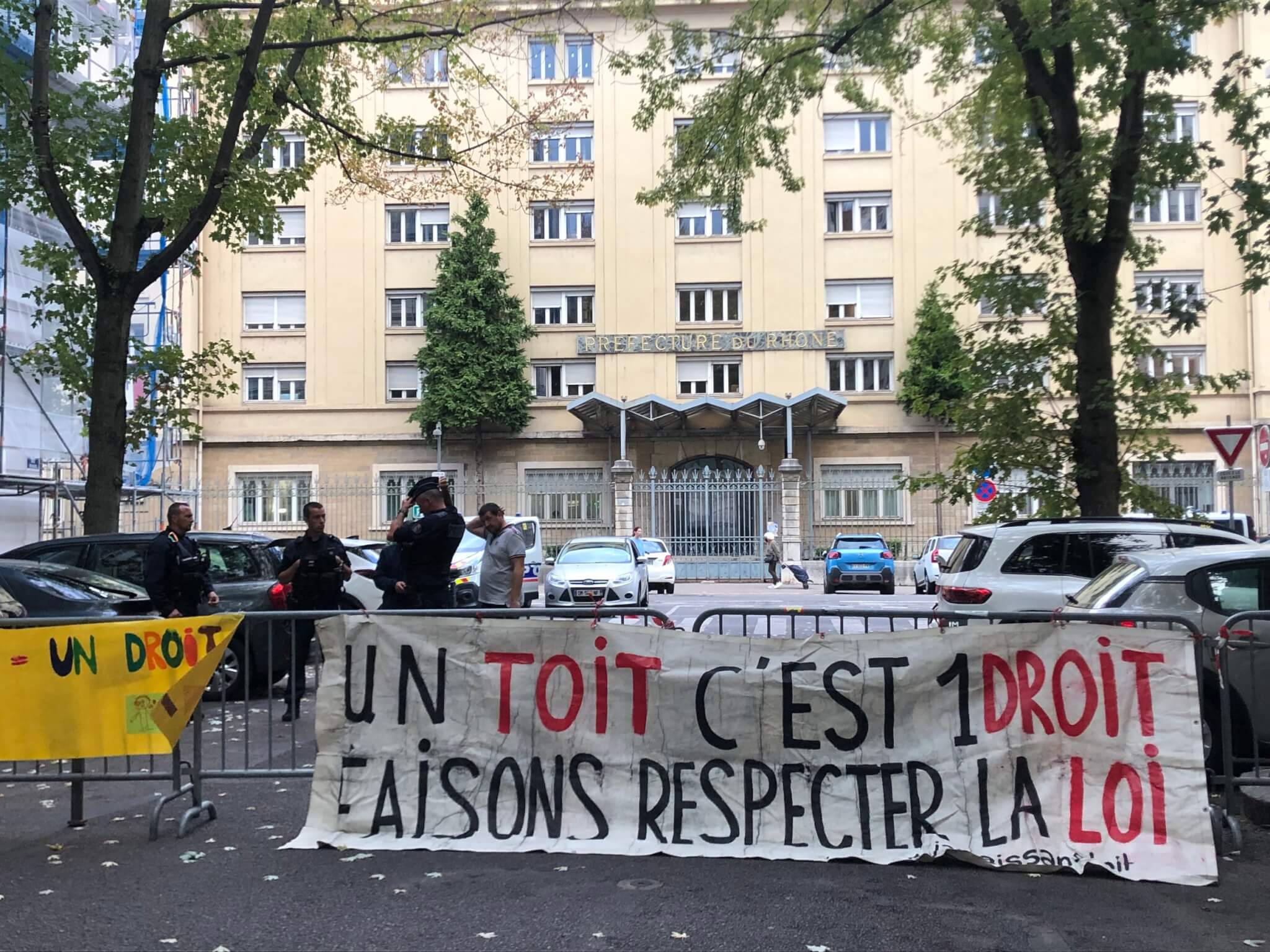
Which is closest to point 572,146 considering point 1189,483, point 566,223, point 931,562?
point 566,223

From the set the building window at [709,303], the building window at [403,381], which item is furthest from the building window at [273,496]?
the building window at [709,303]

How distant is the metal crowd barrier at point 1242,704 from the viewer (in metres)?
5.85

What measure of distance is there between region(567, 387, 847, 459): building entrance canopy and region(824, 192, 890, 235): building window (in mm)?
6010

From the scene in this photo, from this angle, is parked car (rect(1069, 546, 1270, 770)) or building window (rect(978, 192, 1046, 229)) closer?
parked car (rect(1069, 546, 1270, 770))

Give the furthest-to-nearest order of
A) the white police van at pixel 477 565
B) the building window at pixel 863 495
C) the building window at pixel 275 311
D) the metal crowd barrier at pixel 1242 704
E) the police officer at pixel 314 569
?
the building window at pixel 275 311, the building window at pixel 863 495, the white police van at pixel 477 565, the police officer at pixel 314 569, the metal crowd barrier at pixel 1242 704

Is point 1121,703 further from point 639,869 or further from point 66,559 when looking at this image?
point 66,559

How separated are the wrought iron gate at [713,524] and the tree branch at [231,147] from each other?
18.6m

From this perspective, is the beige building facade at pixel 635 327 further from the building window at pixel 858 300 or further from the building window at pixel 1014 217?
the building window at pixel 1014 217

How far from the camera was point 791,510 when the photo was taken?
3275 centimetres

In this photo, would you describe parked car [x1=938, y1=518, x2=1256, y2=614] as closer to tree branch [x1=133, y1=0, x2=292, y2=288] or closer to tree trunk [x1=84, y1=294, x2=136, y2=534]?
tree branch [x1=133, y1=0, x2=292, y2=288]

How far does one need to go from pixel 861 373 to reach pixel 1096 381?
2379 centimetres

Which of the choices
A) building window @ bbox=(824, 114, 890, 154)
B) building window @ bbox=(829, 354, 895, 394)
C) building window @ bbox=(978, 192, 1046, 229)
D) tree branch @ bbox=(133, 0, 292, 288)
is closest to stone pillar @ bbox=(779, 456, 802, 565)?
building window @ bbox=(829, 354, 895, 394)

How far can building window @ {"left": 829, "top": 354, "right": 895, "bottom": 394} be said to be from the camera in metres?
35.7

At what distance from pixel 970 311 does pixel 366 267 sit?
775 inches
